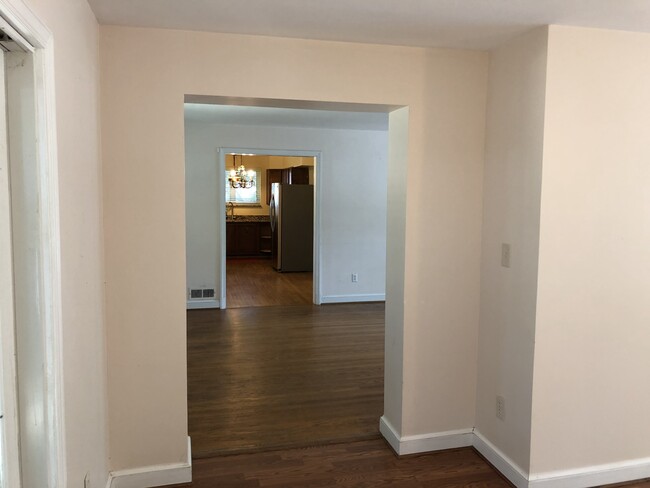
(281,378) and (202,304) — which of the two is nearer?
(281,378)

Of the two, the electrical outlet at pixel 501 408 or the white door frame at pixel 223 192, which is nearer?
the electrical outlet at pixel 501 408

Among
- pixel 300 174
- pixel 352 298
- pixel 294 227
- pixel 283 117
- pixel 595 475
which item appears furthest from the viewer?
pixel 300 174

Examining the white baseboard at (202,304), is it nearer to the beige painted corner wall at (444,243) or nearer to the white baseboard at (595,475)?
the beige painted corner wall at (444,243)

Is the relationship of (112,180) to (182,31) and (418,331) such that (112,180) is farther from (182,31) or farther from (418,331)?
(418,331)

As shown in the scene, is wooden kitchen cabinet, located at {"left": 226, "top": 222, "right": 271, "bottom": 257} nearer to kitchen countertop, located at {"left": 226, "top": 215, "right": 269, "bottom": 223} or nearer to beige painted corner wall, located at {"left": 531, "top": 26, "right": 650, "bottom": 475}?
kitchen countertop, located at {"left": 226, "top": 215, "right": 269, "bottom": 223}

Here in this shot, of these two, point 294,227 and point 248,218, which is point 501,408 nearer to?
point 294,227

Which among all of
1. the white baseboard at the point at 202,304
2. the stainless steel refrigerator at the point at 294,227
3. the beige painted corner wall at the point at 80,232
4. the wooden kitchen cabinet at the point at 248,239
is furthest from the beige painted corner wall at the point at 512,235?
the wooden kitchen cabinet at the point at 248,239

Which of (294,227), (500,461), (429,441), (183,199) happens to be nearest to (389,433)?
(429,441)

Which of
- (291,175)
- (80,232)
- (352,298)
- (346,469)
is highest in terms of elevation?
(291,175)

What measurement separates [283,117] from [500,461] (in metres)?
4.34

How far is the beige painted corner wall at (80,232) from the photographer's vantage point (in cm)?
171

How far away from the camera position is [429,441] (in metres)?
3.04

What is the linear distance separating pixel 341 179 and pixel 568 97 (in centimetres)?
472

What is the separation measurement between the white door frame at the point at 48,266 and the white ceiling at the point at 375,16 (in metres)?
0.84
